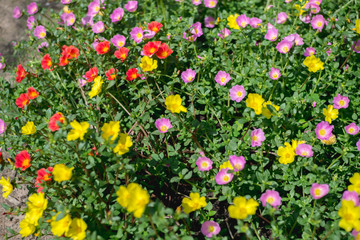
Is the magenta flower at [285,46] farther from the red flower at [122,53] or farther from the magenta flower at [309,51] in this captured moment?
the red flower at [122,53]

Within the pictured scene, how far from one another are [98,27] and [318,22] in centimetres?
192

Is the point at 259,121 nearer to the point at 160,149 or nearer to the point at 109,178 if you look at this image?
the point at 160,149

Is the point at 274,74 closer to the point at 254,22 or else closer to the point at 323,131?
the point at 323,131

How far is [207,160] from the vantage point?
6.67ft

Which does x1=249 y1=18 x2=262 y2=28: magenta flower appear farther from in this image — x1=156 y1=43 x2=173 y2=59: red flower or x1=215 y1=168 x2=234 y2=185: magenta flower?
x1=215 y1=168 x2=234 y2=185: magenta flower

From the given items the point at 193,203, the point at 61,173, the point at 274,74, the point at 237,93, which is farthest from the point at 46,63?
the point at 274,74

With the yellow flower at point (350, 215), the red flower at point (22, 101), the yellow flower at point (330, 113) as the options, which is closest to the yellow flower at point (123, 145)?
the red flower at point (22, 101)

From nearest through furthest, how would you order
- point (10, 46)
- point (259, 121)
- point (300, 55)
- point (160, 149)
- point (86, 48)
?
point (259, 121), point (160, 149), point (300, 55), point (86, 48), point (10, 46)

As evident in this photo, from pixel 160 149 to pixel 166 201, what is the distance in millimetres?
393

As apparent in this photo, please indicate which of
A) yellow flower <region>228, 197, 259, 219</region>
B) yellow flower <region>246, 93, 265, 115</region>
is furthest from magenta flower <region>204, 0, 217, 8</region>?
yellow flower <region>228, 197, 259, 219</region>

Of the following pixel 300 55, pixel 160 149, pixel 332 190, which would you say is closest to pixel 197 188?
pixel 160 149

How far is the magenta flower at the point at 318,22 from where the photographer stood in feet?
8.65

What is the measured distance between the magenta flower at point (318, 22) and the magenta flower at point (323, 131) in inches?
40.2

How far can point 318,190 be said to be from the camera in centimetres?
176
